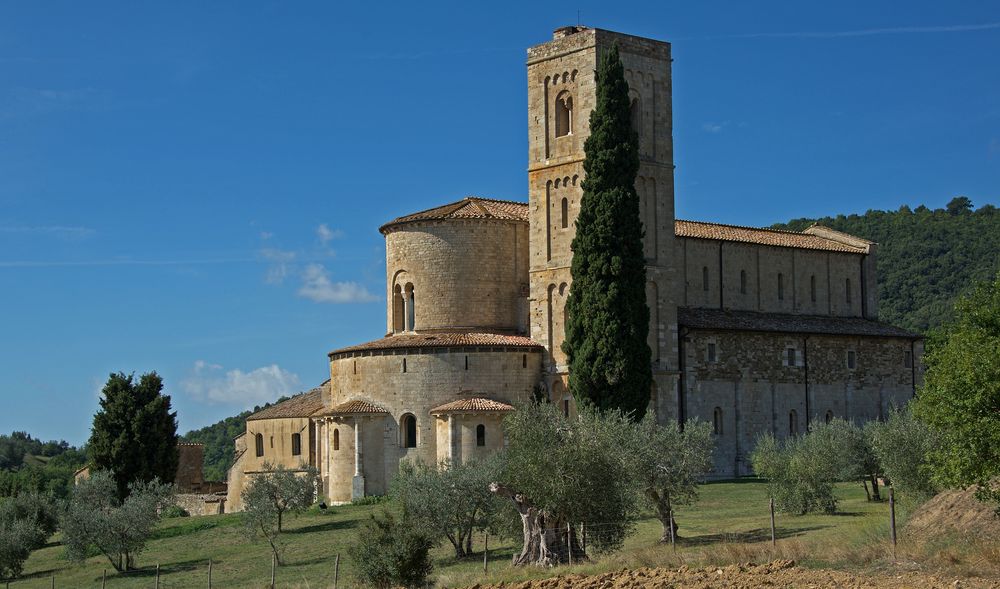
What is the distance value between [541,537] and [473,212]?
22.5 metres

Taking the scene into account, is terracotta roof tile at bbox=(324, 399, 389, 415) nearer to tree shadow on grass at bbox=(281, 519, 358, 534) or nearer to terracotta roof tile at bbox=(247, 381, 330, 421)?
tree shadow on grass at bbox=(281, 519, 358, 534)

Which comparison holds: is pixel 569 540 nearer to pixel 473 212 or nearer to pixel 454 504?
pixel 454 504

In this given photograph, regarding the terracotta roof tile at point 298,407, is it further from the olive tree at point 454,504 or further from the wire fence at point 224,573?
the olive tree at point 454,504

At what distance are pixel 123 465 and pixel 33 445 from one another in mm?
82686

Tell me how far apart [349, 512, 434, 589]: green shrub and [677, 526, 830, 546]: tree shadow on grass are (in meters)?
7.41

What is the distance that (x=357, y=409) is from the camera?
151ft

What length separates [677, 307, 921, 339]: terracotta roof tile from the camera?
165ft

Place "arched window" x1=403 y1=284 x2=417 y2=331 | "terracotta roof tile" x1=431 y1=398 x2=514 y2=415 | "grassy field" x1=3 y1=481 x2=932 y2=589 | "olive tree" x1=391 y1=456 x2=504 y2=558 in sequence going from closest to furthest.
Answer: "grassy field" x1=3 y1=481 x2=932 y2=589 < "olive tree" x1=391 y1=456 x2=504 y2=558 < "terracotta roof tile" x1=431 y1=398 x2=514 y2=415 < "arched window" x1=403 y1=284 x2=417 y2=331

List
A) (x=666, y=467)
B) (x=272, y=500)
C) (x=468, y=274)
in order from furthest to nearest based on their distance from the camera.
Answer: (x=468, y=274), (x=272, y=500), (x=666, y=467)

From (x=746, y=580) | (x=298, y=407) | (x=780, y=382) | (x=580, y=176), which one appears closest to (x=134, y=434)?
(x=298, y=407)

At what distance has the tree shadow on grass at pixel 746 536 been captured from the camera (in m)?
32.1

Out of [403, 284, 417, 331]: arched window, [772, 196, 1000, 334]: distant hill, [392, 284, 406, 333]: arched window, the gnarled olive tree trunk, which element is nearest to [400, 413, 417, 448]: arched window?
[403, 284, 417, 331]: arched window

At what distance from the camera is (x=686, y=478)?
33.4m

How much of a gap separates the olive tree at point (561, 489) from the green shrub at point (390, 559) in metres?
2.04
